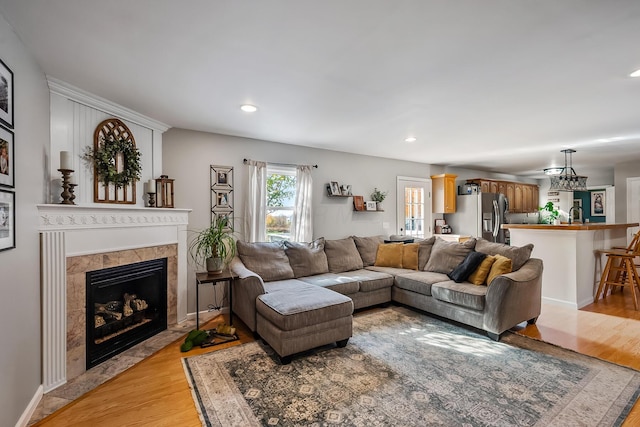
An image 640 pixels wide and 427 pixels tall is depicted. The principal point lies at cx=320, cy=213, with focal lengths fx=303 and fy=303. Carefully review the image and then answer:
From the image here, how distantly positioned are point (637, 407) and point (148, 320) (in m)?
4.09

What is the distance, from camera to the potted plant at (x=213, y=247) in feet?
11.0

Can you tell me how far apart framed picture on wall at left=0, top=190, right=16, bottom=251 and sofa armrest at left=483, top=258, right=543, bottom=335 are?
3.78m

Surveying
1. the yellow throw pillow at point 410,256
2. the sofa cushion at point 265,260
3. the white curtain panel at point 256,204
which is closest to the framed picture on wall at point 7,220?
the sofa cushion at point 265,260

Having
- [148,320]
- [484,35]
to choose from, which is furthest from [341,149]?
[148,320]

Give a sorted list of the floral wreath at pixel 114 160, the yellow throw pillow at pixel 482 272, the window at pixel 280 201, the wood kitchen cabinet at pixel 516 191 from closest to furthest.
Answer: the floral wreath at pixel 114 160 < the yellow throw pillow at pixel 482 272 < the window at pixel 280 201 < the wood kitchen cabinet at pixel 516 191

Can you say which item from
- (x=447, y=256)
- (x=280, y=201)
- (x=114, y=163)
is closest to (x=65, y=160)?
(x=114, y=163)

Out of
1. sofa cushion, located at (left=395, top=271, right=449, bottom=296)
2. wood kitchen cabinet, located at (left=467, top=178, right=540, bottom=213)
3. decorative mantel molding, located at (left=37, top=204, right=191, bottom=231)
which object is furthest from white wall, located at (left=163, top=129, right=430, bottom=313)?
wood kitchen cabinet, located at (left=467, top=178, right=540, bottom=213)

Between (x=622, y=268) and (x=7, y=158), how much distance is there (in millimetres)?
6636

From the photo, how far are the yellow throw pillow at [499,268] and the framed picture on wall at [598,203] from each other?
24.8 ft

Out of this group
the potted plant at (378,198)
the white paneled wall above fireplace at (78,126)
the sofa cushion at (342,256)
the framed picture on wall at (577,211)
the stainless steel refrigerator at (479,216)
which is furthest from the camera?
the framed picture on wall at (577,211)

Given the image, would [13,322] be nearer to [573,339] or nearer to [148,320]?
[148,320]

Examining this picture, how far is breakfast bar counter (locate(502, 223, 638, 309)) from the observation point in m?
4.04

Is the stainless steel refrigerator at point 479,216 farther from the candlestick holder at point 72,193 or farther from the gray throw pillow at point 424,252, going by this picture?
the candlestick holder at point 72,193

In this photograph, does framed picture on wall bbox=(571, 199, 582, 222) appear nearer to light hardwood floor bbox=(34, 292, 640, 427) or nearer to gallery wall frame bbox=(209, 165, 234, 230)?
light hardwood floor bbox=(34, 292, 640, 427)
